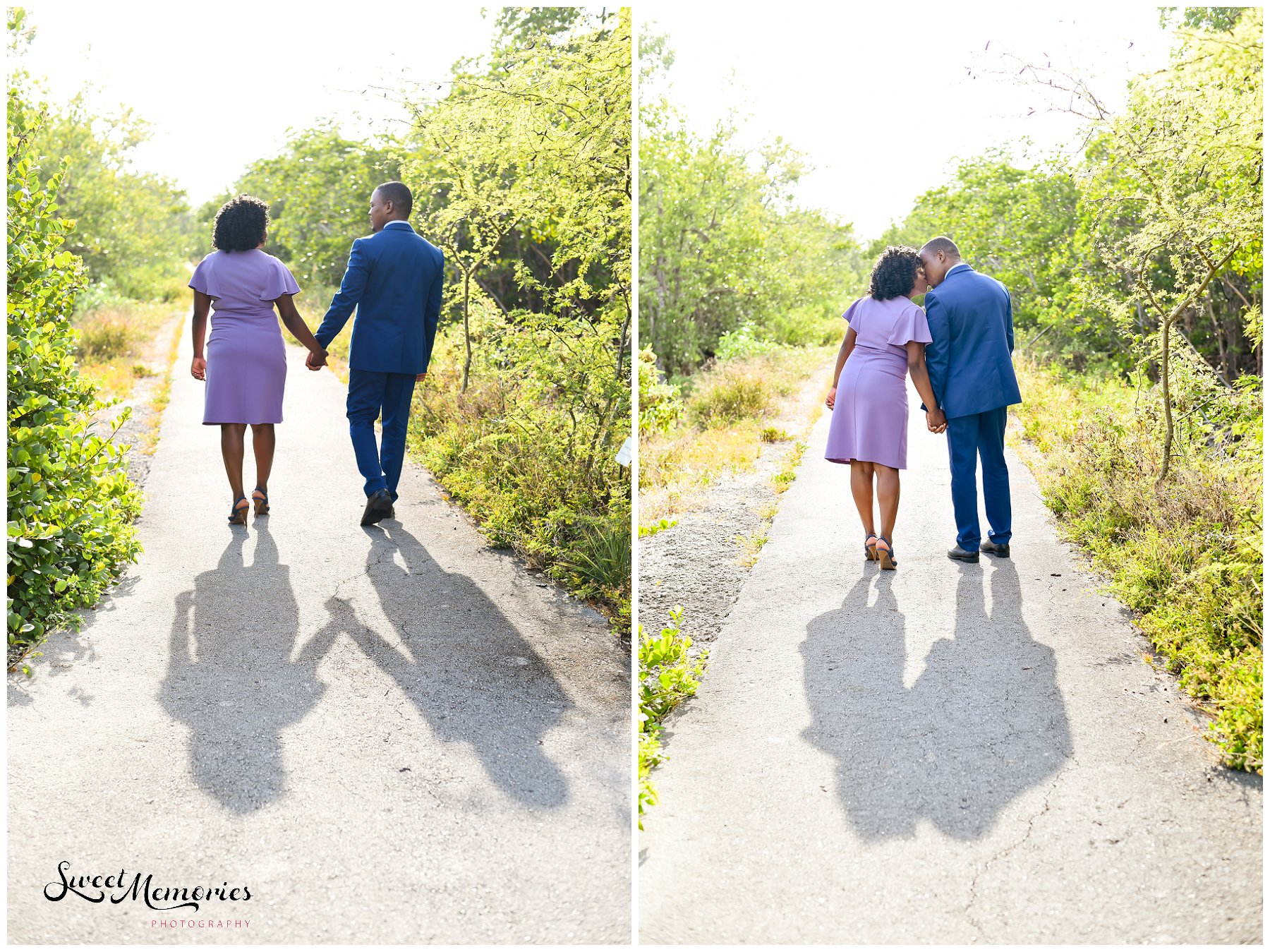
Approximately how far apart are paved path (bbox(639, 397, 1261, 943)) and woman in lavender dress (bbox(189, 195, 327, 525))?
2.13 meters

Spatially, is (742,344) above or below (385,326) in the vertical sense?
below

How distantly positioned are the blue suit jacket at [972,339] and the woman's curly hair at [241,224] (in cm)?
303

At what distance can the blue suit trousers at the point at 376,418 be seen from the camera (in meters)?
4.39

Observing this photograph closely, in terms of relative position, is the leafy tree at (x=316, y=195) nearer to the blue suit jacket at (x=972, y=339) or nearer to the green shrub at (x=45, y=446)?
the green shrub at (x=45, y=446)

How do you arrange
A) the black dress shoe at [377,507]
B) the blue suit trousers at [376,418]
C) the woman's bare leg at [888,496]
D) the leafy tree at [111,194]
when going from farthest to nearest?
the woman's bare leg at [888,496] < the blue suit trousers at [376,418] < the black dress shoe at [377,507] < the leafy tree at [111,194]

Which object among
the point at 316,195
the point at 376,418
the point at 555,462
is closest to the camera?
the point at 555,462

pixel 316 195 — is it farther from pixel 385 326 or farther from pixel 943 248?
pixel 943 248

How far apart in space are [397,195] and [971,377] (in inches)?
114

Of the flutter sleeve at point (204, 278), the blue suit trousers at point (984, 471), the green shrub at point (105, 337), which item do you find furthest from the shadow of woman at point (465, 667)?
the green shrub at point (105, 337)

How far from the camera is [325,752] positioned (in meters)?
2.40

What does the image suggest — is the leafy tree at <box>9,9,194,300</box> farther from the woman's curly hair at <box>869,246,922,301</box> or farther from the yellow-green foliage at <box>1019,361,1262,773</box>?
the yellow-green foliage at <box>1019,361,1262,773</box>

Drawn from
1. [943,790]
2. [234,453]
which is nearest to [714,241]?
[234,453]

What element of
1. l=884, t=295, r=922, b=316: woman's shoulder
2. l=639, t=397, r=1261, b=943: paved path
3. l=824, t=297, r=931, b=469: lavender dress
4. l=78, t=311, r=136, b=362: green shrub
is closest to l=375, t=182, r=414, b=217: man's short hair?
l=824, t=297, r=931, b=469: lavender dress

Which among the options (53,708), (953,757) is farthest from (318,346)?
(953,757)
